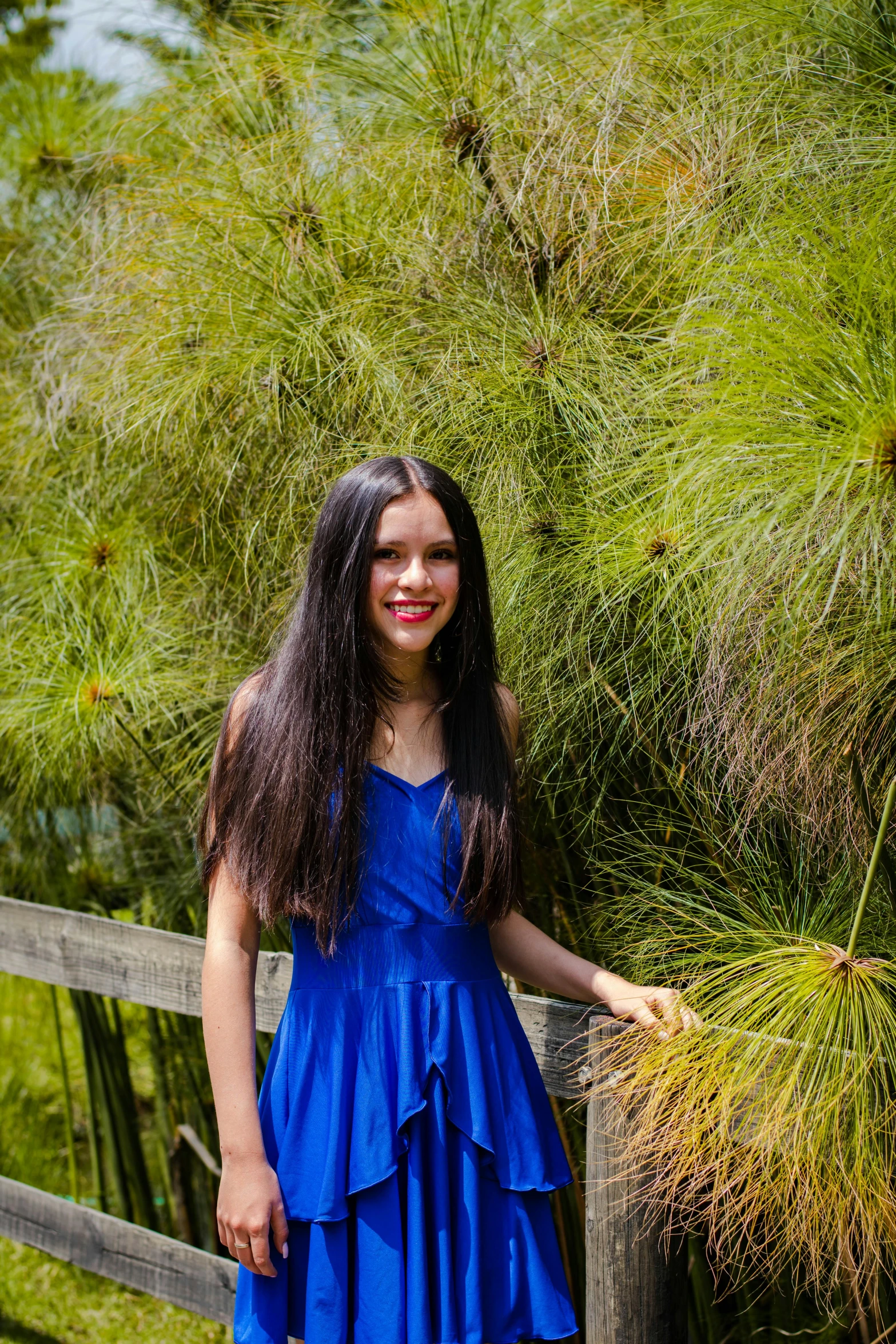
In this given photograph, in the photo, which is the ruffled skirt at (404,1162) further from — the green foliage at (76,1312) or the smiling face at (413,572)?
the green foliage at (76,1312)

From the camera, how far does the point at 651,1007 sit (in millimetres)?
1026

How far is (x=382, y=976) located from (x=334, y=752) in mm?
200

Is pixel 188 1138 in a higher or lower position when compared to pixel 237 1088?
lower


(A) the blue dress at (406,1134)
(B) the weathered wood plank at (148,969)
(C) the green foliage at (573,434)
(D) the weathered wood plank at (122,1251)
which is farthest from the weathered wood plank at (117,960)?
(A) the blue dress at (406,1134)

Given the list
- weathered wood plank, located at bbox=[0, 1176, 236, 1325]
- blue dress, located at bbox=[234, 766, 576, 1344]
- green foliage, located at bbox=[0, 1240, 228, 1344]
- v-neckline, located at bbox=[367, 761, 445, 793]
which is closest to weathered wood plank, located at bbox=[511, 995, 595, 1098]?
blue dress, located at bbox=[234, 766, 576, 1344]

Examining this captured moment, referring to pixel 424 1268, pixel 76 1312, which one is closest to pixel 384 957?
pixel 424 1268

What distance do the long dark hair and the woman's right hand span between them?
0.62 ft

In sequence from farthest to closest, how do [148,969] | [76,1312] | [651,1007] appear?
[76,1312]
[148,969]
[651,1007]

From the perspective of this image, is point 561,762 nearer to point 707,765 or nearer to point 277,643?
point 707,765

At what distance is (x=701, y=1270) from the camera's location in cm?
135

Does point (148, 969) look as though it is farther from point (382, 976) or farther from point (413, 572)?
point (413, 572)

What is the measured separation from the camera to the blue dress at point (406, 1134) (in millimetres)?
966

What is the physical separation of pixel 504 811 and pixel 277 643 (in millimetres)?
425

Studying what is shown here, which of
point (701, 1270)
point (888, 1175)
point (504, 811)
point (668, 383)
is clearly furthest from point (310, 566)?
point (701, 1270)
